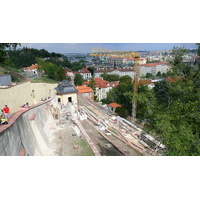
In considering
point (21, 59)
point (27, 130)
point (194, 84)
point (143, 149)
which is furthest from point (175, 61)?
point (21, 59)

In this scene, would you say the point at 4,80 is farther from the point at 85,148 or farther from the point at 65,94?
the point at 85,148

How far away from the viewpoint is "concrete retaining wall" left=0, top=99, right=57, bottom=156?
3.19 metres

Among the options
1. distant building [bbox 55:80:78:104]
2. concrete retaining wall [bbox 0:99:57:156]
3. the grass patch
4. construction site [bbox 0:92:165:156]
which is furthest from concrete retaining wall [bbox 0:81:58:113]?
the grass patch

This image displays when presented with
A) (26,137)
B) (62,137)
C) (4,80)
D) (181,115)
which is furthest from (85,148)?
(4,80)

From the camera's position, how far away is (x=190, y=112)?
170 inches

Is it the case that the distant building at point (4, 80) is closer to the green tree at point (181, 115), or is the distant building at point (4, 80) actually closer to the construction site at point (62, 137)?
the construction site at point (62, 137)

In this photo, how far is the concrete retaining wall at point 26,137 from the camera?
10.5ft

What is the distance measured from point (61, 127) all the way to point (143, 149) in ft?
10.1

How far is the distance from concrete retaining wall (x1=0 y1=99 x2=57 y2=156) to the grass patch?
902 mm

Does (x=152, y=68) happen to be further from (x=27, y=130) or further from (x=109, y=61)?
(x=27, y=130)

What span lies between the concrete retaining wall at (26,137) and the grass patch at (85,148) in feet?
2.96

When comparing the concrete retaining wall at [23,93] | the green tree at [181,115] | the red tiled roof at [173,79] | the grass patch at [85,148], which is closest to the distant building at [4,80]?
the concrete retaining wall at [23,93]

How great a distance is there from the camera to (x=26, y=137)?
382 cm

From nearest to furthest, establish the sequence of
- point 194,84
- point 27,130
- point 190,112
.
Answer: point 27,130, point 190,112, point 194,84
